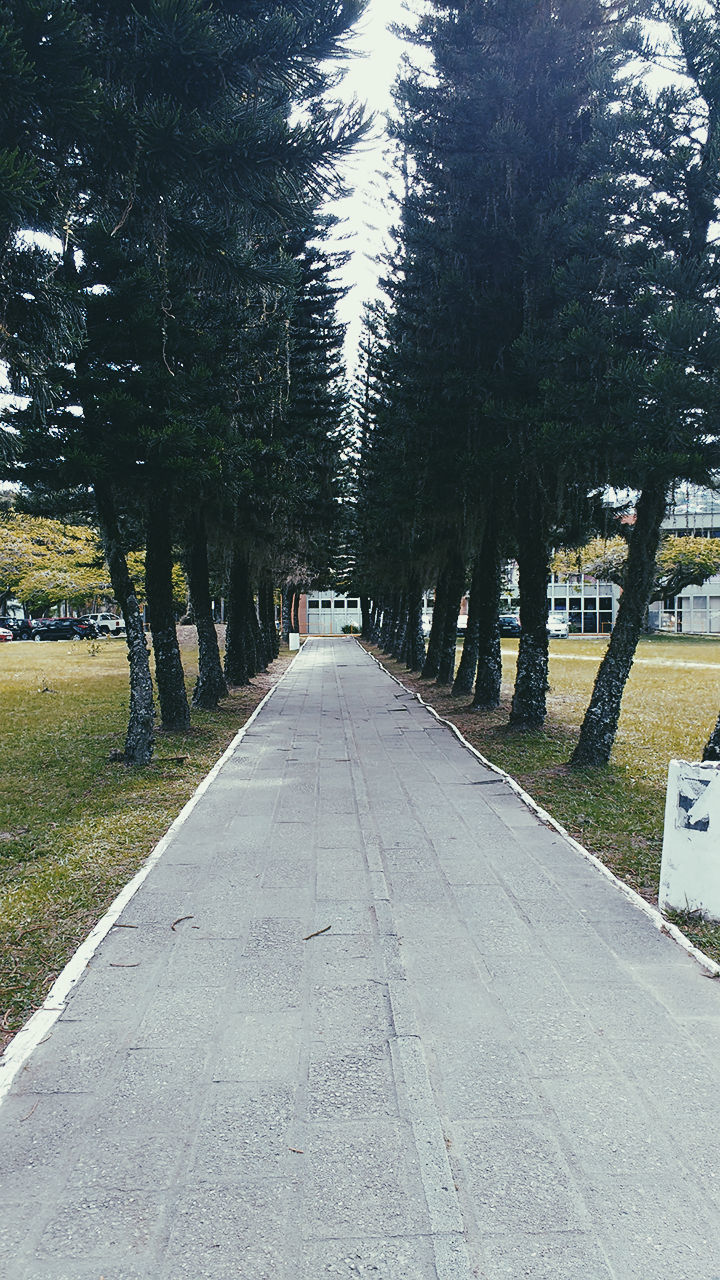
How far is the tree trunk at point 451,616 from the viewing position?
1952cm

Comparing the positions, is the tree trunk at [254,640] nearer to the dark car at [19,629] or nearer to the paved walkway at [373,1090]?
the paved walkway at [373,1090]

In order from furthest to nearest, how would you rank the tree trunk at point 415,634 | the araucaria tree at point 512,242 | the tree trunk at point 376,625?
the tree trunk at point 376,625 < the tree trunk at point 415,634 < the araucaria tree at point 512,242

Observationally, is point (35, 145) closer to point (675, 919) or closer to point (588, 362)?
point (588, 362)

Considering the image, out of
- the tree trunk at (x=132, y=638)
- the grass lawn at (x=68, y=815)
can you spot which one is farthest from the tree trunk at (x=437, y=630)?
the tree trunk at (x=132, y=638)

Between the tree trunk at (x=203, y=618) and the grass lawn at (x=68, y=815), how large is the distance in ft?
1.78

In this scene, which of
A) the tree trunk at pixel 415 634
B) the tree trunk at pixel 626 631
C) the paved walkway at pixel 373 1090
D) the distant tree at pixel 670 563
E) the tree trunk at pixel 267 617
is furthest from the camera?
the distant tree at pixel 670 563

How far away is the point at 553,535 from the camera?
569 inches

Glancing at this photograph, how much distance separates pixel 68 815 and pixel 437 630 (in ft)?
48.4

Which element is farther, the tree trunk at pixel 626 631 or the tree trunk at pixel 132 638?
the tree trunk at pixel 132 638

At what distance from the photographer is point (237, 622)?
1981 centimetres

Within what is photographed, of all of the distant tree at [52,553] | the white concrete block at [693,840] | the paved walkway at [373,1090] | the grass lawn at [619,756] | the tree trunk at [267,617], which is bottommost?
the grass lawn at [619,756]

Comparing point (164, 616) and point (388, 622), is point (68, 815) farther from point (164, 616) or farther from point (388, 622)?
point (388, 622)

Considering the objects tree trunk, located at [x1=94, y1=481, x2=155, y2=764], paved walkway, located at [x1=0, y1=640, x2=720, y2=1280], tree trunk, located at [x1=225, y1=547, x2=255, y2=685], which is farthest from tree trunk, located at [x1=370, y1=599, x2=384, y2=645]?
paved walkway, located at [x1=0, y1=640, x2=720, y2=1280]

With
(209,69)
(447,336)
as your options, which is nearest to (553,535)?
(447,336)
